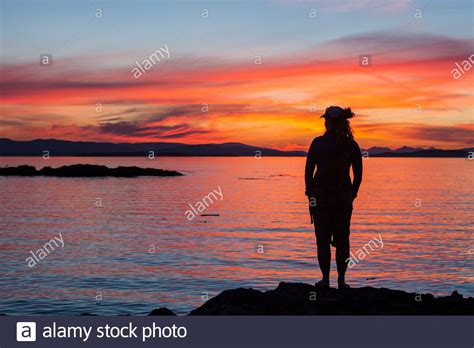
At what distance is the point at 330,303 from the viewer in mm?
10227

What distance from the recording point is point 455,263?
25344mm

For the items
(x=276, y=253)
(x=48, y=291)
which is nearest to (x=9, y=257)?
(x=48, y=291)

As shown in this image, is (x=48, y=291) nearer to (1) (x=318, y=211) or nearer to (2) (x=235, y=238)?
(1) (x=318, y=211)

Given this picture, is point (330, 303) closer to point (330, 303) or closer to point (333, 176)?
point (330, 303)

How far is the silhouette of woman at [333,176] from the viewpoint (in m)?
10.6

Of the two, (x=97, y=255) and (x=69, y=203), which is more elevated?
(x=69, y=203)

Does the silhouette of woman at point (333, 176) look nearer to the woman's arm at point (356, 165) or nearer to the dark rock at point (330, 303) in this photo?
the woman's arm at point (356, 165)

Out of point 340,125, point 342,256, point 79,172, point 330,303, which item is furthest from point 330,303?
point 79,172

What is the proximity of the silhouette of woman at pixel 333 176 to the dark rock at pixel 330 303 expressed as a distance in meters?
0.89

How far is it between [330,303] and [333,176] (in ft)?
6.95

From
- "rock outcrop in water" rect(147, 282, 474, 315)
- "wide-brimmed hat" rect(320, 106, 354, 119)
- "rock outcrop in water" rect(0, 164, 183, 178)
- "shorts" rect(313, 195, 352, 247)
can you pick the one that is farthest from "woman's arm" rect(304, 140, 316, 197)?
"rock outcrop in water" rect(0, 164, 183, 178)

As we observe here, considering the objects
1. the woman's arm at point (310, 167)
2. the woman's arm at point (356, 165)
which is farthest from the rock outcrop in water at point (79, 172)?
the woman's arm at point (356, 165)

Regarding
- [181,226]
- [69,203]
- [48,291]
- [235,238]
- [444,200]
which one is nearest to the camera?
[48,291]

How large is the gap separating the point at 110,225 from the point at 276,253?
16.4m
